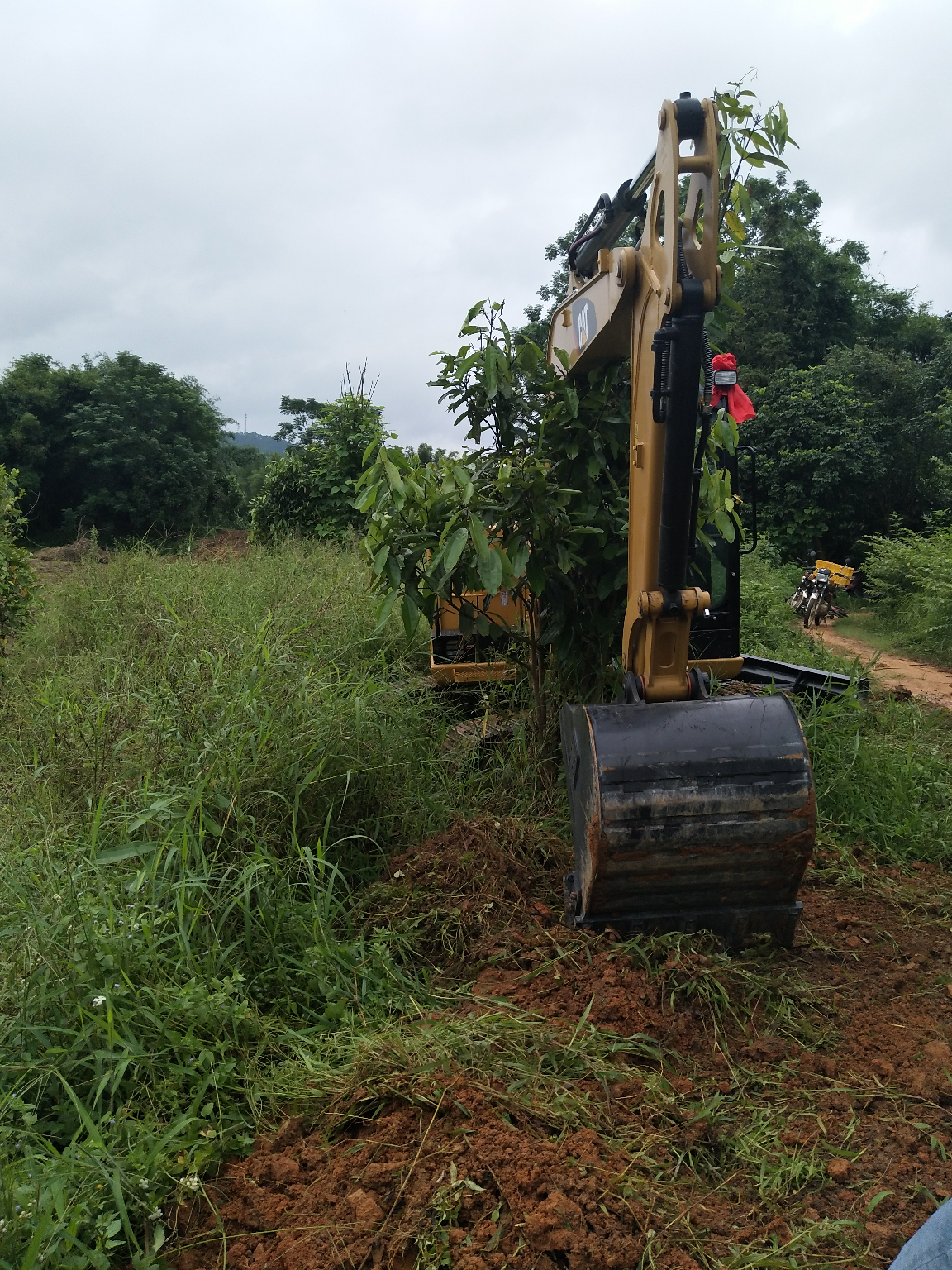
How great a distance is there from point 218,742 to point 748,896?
7.05ft

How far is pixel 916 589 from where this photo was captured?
1365cm

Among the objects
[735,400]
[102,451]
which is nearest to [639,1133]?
[735,400]

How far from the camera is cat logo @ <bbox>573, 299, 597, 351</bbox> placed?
11.6ft

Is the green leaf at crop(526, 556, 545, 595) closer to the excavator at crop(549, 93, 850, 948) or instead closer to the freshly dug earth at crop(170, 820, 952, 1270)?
the excavator at crop(549, 93, 850, 948)

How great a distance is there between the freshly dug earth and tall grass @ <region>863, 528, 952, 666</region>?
9.24 meters

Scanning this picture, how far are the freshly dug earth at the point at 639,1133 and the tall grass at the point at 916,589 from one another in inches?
364

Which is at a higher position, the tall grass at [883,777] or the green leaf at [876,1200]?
the tall grass at [883,777]

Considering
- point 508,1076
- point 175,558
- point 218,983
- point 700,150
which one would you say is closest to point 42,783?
point 218,983

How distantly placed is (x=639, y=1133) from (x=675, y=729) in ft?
3.80

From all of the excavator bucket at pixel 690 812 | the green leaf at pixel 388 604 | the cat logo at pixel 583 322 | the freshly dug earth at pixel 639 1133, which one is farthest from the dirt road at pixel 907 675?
the green leaf at pixel 388 604

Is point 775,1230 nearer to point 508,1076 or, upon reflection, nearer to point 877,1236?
point 877,1236

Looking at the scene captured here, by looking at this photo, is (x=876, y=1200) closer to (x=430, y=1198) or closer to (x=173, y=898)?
(x=430, y=1198)

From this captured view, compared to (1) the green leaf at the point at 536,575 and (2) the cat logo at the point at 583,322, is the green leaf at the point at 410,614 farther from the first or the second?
(2) the cat logo at the point at 583,322

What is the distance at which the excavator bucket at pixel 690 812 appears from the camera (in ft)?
8.91
